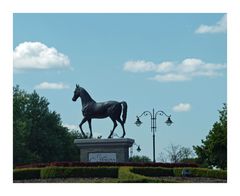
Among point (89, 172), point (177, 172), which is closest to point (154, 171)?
point (177, 172)

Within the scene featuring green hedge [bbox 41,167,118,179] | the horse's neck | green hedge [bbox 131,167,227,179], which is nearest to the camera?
green hedge [bbox 41,167,118,179]

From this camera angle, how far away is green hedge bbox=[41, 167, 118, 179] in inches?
822

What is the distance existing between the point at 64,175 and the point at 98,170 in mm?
1218

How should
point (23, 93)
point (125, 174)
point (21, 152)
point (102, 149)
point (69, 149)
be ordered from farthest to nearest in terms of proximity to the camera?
point (69, 149), point (23, 93), point (21, 152), point (102, 149), point (125, 174)

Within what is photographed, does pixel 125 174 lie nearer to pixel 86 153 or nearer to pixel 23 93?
pixel 86 153

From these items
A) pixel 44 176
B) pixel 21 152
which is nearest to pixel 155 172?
pixel 44 176

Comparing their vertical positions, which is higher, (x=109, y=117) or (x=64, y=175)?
(x=109, y=117)

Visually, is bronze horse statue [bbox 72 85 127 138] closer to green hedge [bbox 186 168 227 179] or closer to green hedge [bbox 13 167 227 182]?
green hedge [bbox 13 167 227 182]

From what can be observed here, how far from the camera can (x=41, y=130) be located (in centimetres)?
4719

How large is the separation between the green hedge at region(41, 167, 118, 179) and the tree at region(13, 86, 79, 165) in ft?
72.0

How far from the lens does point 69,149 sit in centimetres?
5034

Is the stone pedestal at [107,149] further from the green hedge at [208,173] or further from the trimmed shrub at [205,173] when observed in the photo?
the green hedge at [208,173]

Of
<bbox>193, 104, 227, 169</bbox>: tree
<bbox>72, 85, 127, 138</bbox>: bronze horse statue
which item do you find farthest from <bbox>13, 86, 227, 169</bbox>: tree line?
<bbox>72, 85, 127, 138</bbox>: bronze horse statue

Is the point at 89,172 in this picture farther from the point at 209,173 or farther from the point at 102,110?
the point at 209,173
